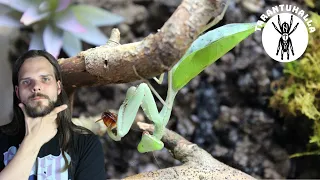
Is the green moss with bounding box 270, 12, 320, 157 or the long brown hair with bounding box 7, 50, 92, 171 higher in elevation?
the green moss with bounding box 270, 12, 320, 157

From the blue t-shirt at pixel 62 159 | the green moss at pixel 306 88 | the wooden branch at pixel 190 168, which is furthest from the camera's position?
the green moss at pixel 306 88

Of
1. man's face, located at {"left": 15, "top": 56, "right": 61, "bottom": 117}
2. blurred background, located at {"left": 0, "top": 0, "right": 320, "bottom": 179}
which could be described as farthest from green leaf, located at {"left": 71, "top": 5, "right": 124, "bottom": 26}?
man's face, located at {"left": 15, "top": 56, "right": 61, "bottom": 117}

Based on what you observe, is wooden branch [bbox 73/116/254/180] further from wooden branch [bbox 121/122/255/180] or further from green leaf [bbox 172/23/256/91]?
green leaf [bbox 172/23/256/91]

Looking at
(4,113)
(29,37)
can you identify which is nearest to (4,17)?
(29,37)

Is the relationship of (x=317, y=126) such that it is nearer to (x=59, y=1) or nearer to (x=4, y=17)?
(x=59, y=1)

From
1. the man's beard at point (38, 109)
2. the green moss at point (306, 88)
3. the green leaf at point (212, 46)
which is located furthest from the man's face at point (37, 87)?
the green moss at point (306, 88)

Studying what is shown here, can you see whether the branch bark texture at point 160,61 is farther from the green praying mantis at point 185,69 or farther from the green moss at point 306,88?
the green moss at point 306,88

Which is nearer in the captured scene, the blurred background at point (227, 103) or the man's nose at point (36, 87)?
the man's nose at point (36, 87)
